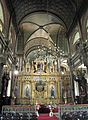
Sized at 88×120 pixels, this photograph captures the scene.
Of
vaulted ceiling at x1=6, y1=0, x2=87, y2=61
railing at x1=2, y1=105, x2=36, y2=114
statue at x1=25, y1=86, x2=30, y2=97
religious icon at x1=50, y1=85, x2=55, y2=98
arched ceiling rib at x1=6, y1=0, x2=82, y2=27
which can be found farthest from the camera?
religious icon at x1=50, y1=85, x2=55, y2=98

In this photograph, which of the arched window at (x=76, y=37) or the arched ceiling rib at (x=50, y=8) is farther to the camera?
the arched ceiling rib at (x=50, y=8)

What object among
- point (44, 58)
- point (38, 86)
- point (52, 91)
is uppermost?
point (44, 58)

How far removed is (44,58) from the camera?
17312 millimetres

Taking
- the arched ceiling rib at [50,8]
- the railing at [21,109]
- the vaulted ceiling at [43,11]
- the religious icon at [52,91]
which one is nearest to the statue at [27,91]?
the religious icon at [52,91]

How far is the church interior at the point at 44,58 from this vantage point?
1027 centimetres

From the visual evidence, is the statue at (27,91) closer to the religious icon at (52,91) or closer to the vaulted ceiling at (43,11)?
the religious icon at (52,91)

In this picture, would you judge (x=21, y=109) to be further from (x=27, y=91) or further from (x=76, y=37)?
(x=76, y=37)

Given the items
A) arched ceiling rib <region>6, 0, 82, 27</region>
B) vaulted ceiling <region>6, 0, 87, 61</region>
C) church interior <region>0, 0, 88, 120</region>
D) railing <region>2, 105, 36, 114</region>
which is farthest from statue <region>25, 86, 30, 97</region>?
arched ceiling rib <region>6, 0, 82, 27</region>

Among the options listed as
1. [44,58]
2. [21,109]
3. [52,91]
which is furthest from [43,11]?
[21,109]

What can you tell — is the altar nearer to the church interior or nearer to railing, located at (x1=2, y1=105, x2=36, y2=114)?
the church interior

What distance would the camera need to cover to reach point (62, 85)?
1928cm

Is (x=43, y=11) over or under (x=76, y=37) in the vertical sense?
over

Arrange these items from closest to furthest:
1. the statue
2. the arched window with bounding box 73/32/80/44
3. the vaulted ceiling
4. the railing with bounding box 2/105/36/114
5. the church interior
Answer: the railing with bounding box 2/105/36/114, the church interior, the vaulted ceiling, the arched window with bounding box 73/32/80/44, the statue

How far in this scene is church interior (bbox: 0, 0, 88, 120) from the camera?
10.3 metres
